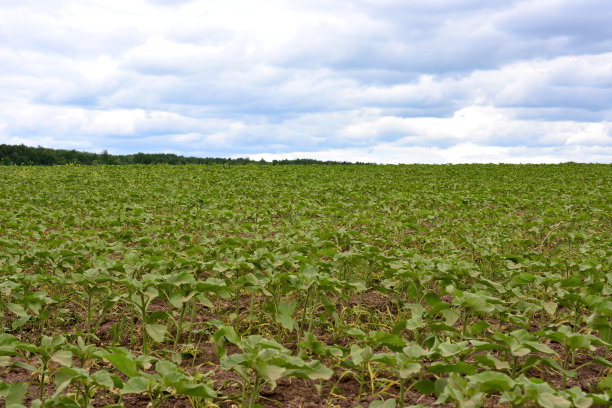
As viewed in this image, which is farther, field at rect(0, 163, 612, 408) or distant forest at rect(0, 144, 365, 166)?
distant forest at rect(0, 144, 365, 166)

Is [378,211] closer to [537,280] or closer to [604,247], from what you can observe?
[604,247]

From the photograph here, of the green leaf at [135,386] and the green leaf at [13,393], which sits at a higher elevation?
the green leaf at [135,386]

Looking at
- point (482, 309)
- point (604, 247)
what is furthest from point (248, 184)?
point (482, 309)

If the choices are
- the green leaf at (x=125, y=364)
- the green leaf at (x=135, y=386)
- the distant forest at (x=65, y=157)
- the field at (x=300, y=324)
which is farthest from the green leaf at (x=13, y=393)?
the distant forest at (x=65, y=157)

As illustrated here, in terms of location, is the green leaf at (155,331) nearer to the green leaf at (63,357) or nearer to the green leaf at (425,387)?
the green leaf at (63,357)

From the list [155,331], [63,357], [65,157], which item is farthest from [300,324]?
[65,157]

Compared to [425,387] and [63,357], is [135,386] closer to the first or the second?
[63,357]

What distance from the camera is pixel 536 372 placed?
3.91 metres

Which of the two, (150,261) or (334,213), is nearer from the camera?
(150,261)

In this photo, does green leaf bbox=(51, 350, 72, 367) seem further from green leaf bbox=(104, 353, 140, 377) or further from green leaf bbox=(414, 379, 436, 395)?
green leaf bbox=(414, 379, 436, 395)

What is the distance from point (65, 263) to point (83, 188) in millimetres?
12322

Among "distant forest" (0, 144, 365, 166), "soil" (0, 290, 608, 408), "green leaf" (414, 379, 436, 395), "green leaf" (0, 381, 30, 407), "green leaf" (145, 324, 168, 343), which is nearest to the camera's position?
"green leaf" (0, 381, 30, 407)

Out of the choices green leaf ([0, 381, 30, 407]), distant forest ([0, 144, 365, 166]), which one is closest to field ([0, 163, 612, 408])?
green leaf ([0, 381, 30, 407])

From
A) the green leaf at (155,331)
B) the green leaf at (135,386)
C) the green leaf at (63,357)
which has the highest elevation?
the green leaf at (135,386)
